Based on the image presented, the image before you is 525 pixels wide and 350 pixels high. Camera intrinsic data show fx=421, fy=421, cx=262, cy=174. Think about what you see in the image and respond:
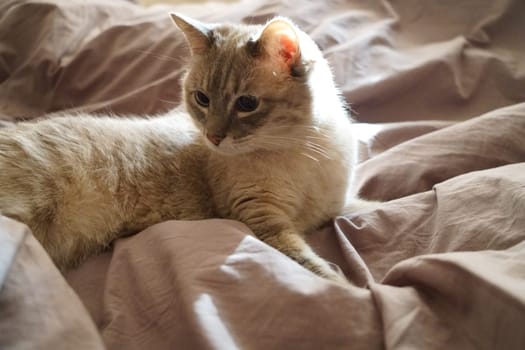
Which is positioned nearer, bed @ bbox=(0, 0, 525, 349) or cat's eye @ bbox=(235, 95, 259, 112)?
bed @ bbox=(0, 0, 525, 349)

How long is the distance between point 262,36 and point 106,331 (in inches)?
33.5

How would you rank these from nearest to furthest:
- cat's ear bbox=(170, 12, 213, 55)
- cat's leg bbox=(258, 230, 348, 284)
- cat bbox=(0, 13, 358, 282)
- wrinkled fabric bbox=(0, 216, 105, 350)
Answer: wrinkled fabric bbox=(0, 216, 105, 350), cat's leg bbox=(258, 230, 348, 284), cat bbox=(0, 13, 358, 282), cat's ear bbox=(170, 12, 213, 55)

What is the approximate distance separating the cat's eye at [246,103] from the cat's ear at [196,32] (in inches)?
9.4

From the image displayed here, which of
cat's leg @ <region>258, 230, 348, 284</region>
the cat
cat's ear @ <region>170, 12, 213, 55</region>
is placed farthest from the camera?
cat's ear @ <region>170, 12, 213, 55</region>

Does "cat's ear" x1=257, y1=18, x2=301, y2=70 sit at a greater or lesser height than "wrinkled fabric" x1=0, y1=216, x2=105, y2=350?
greater

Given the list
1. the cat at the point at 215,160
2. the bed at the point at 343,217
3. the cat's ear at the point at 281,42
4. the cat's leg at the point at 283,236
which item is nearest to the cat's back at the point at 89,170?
the cat at the point at 215,160

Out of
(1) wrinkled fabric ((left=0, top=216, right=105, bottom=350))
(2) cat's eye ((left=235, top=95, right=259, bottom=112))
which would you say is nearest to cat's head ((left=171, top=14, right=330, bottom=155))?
(2) cat's eye ((left=235, top=95, right=259, bottom=112))

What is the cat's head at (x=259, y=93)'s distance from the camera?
4.00ft

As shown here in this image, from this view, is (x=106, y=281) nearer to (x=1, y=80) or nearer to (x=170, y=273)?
(x=170, y=273)

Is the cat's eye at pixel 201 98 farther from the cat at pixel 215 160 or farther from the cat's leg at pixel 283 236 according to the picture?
the cat's leg at pixel 283 236

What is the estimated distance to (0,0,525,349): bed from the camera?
793 millimetres

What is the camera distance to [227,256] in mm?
938

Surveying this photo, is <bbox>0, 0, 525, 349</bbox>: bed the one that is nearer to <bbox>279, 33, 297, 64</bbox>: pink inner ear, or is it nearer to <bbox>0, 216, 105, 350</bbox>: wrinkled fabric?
<bbox>0, 216, 105, 350</bbox>: wrinkled fabric

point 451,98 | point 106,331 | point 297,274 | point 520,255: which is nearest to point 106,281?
point 106,331
